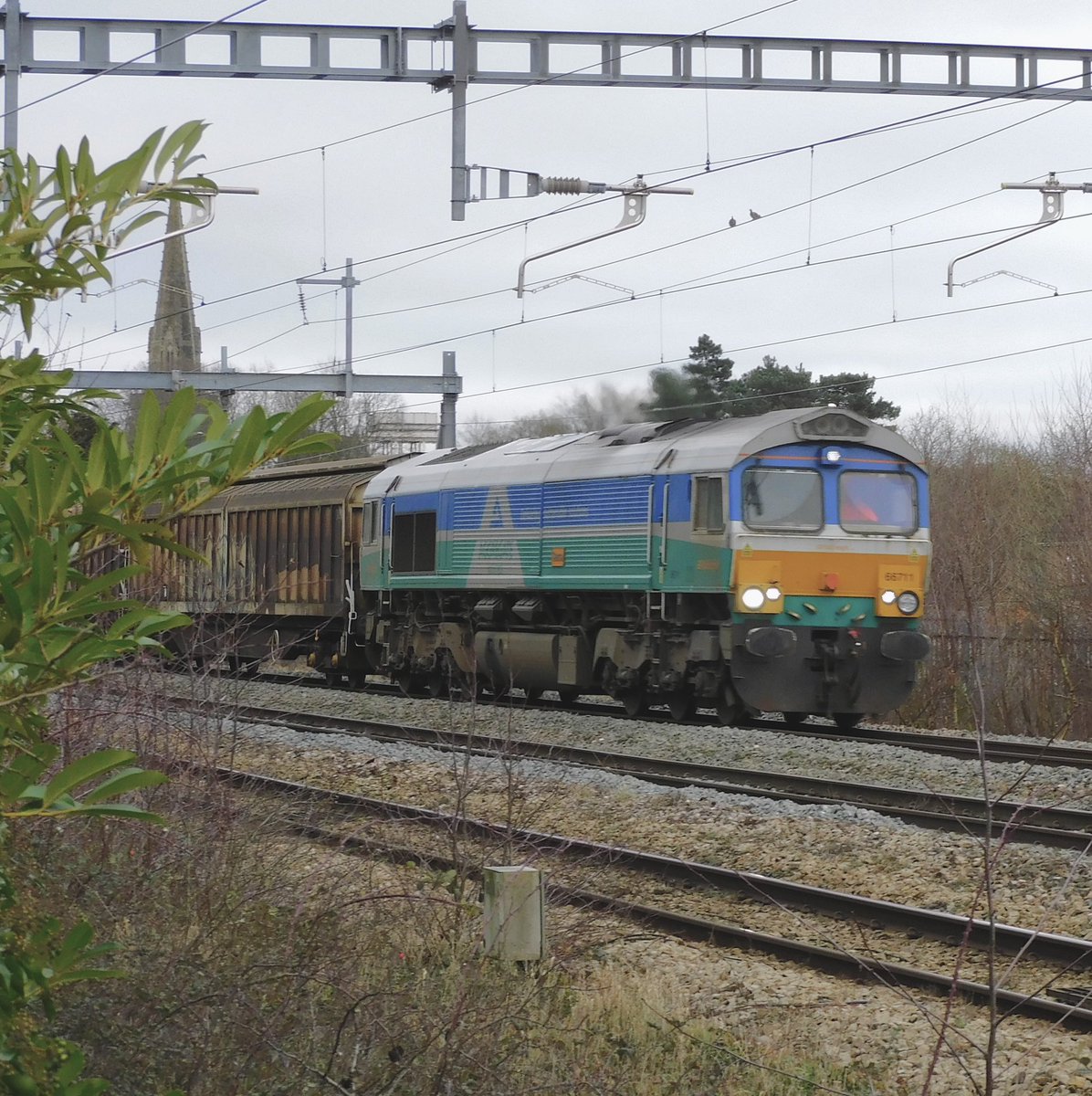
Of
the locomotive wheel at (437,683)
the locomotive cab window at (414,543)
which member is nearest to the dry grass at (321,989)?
the locomotive cab window at (414,543)

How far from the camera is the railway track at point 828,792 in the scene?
1001cm

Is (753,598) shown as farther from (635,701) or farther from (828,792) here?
(828,792)

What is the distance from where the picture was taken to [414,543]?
21.6 meters

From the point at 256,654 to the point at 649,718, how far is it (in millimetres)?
11098

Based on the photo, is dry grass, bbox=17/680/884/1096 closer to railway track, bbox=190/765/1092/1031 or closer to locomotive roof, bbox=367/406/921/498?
railway track, bbox=190/765/1092/1031

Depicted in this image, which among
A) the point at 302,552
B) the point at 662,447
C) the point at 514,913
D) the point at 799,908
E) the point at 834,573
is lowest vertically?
the point at 799,908

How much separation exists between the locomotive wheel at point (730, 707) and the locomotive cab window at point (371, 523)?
7.60m

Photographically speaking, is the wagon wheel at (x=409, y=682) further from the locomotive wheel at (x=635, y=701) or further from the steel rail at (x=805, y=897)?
the steel rail at (x=805, y=897)

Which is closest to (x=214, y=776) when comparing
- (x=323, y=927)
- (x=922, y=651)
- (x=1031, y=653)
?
(x=323, y=927)

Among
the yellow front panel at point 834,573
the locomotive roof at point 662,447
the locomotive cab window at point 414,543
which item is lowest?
the yellow front panel at point 834,573

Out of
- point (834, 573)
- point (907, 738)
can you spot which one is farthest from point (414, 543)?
point (907, 738)

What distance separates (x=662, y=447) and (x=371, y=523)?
23.2 ft

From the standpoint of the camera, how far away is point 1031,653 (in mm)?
24141

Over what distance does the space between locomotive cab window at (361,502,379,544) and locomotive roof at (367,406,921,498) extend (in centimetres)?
194
